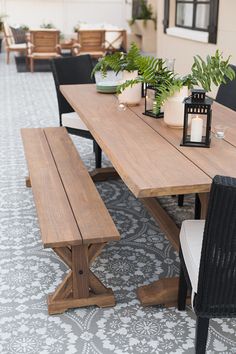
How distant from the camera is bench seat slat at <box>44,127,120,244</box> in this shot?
2.02 meters

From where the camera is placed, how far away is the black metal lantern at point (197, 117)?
207 cm

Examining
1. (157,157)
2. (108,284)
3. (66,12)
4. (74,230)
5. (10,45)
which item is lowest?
(108,284)

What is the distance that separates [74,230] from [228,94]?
168 cm

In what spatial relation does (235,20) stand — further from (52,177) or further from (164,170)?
(164,170)

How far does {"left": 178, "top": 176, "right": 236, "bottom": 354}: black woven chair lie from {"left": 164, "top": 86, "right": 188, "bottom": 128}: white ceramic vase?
2.41 ft

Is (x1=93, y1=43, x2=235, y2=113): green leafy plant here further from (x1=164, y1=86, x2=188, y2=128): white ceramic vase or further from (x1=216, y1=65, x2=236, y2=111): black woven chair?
(x1=216, y1=65, x2=236, y2=111): black woven chair

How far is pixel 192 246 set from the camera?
1803 millimetres

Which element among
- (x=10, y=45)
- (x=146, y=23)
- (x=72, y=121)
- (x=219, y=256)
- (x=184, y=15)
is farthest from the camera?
(x=146, y=23)

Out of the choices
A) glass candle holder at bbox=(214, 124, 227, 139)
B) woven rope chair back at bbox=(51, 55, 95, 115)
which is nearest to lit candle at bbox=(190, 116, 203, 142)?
glass candle holder at bbox=(214, 124, 227, 139)

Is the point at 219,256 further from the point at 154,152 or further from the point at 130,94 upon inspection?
the point at 130,94

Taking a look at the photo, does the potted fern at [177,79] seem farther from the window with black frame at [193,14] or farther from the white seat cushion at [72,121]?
the window with black frame at [193,14]

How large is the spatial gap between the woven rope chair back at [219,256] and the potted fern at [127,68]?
1.33 m

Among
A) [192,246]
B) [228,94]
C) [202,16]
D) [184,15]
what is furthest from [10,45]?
[192,246]

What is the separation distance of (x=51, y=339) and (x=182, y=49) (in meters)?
5.65
